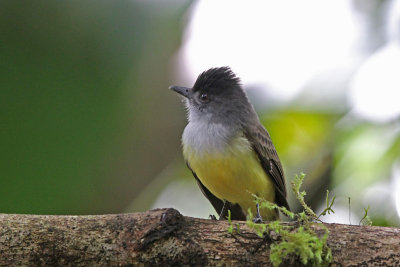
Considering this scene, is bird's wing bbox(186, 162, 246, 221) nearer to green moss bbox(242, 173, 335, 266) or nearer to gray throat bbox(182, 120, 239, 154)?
gray throat bbox(182, 120, 239, 154)

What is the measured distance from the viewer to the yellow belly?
453 centimetres

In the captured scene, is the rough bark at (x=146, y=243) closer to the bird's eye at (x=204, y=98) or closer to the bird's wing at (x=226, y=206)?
the bird's wing at (x=226, y=206)

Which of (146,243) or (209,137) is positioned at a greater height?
(209,137)

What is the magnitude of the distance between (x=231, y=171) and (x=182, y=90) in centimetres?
101

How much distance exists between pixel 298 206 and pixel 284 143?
0.60 m

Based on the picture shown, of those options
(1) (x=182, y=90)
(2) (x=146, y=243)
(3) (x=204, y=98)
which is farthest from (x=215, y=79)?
(2) (x=146, y=243)

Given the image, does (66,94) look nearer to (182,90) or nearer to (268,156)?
(182,90)

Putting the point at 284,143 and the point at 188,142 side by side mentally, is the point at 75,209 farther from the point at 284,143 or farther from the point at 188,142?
the point at 284,143

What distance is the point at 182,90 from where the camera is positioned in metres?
5.15

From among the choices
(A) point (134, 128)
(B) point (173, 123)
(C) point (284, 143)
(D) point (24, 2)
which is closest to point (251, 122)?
(C) point (284, 143)

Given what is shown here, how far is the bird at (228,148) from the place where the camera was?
15.0 feet

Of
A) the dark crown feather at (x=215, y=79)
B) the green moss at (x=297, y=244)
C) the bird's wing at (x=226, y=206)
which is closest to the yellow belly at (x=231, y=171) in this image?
the bird's wing at (x=226, y=206)

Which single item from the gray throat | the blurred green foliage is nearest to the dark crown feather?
the gray throat

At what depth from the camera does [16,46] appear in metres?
3.38
